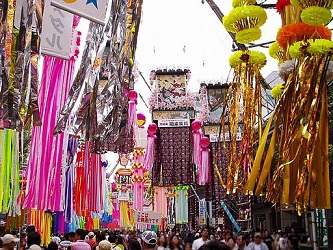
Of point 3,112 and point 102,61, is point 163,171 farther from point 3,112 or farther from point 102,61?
point 3,112

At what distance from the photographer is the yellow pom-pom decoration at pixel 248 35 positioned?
20.6ft

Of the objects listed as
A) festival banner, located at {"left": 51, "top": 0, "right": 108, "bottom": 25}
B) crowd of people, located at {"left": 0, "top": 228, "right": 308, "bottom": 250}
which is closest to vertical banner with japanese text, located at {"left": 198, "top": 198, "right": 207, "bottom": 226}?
crowd of people, located at {"left": 0, "top": 228, "right": 308, "bottom": 250}

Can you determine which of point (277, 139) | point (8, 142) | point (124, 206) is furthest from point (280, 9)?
point (124, 206)

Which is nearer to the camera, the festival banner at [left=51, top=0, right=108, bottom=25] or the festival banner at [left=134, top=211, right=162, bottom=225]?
the festival banner at [left=51, top=0, right=108, bottom=25]

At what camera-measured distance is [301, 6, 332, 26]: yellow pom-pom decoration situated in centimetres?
517

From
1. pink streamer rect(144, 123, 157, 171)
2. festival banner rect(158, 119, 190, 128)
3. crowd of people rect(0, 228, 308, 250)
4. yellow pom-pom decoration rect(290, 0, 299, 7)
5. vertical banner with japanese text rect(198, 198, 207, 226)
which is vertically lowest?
vertical banner with japanese text rect(198, 198, 207, 226)

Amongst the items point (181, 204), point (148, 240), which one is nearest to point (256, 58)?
point (148, 240)

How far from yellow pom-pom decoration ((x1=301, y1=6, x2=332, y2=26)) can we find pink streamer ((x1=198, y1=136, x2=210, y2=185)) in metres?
11.1

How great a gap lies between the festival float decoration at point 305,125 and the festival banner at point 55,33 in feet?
9.14

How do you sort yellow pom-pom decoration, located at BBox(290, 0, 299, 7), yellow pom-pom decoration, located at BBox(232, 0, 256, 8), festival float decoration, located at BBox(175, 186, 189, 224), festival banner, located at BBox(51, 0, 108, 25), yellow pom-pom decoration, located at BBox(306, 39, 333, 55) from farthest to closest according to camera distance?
festival float decoration, located at BBox(175, 186, 189, 224) < yellow pom-pom decoration, located at BBox(232, 0, 256, 8) < yellow pom-pom decoration, located at BBox(290, 0, 299, 7) < yellow pom-pom decoration, located at BBox(306, 39, 333, 55) < festival banner, located at BBox(51, 0, 108, 25)

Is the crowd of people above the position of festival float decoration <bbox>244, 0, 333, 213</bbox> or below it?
below

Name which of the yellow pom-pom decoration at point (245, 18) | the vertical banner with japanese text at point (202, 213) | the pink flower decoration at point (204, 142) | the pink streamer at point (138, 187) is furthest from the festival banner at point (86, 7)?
the vertical banner with japanese text at point (202, 213)

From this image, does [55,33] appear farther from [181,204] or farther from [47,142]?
[181,204]

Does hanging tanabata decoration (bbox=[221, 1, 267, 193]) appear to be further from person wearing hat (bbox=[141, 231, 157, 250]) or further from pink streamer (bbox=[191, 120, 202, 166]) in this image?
pink streamer (bbox=[191, 120, 202, 166])
